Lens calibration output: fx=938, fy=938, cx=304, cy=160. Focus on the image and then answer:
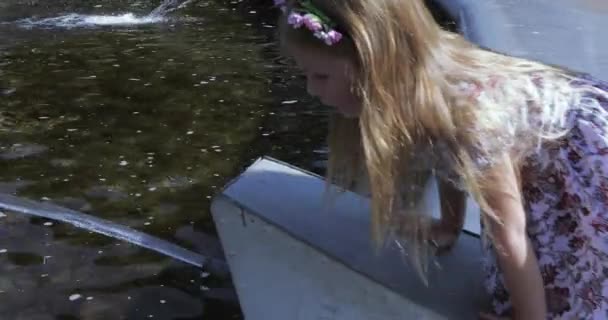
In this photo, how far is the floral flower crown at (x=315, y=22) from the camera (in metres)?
1.74

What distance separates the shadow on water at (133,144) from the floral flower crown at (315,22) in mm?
1569

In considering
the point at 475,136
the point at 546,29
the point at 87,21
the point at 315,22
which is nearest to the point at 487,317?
the point at 475,136

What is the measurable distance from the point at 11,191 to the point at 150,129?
1.02 meters

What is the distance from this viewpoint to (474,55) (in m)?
1.91

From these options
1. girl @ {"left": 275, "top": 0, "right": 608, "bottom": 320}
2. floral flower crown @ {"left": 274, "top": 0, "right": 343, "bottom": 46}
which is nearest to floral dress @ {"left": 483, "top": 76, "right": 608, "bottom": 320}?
girl @ {"left": 275, "top": 0, "right": 608, "bottom": 320}

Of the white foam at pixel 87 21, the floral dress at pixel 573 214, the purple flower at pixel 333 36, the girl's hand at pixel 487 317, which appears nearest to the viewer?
the purple flower at pixel 333 36

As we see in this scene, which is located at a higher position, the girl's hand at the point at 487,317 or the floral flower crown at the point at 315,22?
the floral flower crown at the point at 315,22

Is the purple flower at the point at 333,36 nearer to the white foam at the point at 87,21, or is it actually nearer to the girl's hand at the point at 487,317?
the girl's hand at the point at 487,317

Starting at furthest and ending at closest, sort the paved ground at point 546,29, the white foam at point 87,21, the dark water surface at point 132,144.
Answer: the white foam at point 87,21 → the paved ground at point 546,29 → the dark water surface at point 132,144

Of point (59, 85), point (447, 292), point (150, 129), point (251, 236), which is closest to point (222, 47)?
point (59, 85)

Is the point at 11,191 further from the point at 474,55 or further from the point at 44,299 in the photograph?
the point at 474,55

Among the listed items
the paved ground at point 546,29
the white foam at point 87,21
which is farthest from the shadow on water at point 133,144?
the paved ground at point 546,29

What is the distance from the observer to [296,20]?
177 centimetres

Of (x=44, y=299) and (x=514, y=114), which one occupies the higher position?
(x=514, y=114)
